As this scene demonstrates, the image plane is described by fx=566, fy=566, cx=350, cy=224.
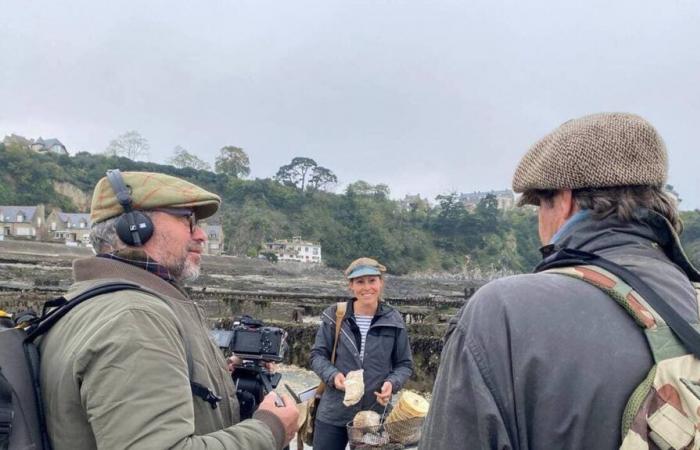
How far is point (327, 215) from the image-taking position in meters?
95.9

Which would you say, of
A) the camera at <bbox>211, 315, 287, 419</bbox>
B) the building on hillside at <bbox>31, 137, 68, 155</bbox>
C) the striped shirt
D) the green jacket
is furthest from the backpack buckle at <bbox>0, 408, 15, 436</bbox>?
the building on hillside at <bbox>31, 137, 68, 155</bbox>

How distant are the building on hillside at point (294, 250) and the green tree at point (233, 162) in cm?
2531

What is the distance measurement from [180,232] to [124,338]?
61 centimetres

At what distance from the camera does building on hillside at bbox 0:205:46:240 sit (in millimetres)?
59844

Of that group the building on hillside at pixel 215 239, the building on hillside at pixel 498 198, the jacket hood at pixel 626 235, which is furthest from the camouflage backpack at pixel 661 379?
the building on hillside at pixel 498 198

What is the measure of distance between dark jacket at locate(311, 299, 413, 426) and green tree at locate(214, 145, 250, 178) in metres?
100

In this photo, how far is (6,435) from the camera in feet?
4.47

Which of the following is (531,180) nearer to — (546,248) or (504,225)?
(546,248)

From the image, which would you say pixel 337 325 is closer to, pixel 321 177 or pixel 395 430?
pixel 395 430

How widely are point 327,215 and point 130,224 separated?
94.0 metres

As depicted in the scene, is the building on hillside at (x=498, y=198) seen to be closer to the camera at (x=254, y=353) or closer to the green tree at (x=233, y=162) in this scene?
the green tree at (x=233, y=162)

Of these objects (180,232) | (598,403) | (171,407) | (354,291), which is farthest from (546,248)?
(354,291)

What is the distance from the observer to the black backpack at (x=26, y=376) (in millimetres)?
1394

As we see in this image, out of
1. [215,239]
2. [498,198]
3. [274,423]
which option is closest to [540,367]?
[274,423]
